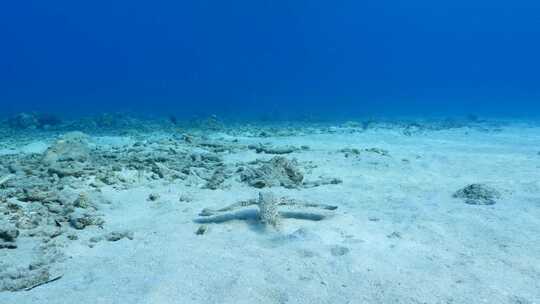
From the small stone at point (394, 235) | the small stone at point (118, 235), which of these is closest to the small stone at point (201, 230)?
the small stone at point (118, 235)

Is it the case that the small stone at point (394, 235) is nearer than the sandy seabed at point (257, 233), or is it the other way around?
the sandy seabed at point (257, 233)

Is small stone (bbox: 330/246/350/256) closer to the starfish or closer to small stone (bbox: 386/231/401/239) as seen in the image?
small stone (bbox: 386/231/401/239)

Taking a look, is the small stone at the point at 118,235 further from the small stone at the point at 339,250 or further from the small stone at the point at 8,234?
the small stone at the point at 339,250

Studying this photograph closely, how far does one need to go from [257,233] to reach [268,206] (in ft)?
1.34

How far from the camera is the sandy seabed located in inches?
143

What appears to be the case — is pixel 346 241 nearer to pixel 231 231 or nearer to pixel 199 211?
pixel 231 231

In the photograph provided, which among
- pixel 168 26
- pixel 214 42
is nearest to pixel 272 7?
pixel 214 42

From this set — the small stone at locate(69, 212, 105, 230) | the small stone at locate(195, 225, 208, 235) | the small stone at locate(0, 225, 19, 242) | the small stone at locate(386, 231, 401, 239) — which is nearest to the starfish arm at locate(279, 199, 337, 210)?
the small stone at locate(386, 231, 401, 239)

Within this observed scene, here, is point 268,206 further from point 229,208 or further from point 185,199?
point 185,199

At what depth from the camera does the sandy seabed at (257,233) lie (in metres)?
3.63

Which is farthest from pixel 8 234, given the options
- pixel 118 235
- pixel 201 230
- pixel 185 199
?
pixel 185 199

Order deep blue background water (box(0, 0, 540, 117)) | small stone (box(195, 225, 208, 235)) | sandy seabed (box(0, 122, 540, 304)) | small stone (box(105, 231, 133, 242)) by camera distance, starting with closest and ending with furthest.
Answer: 1. sandy seabed (box(0, 122, 540, 304))
2. small stone (box(105, 231, 133, 242))
3. small stone (box(195, 225, 208, 235))
4. deep blue background water (box(0, 0, 540, 117))

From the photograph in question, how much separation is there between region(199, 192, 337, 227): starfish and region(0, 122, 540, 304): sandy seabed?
2.5 inches

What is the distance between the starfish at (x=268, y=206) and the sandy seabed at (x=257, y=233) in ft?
0.21
